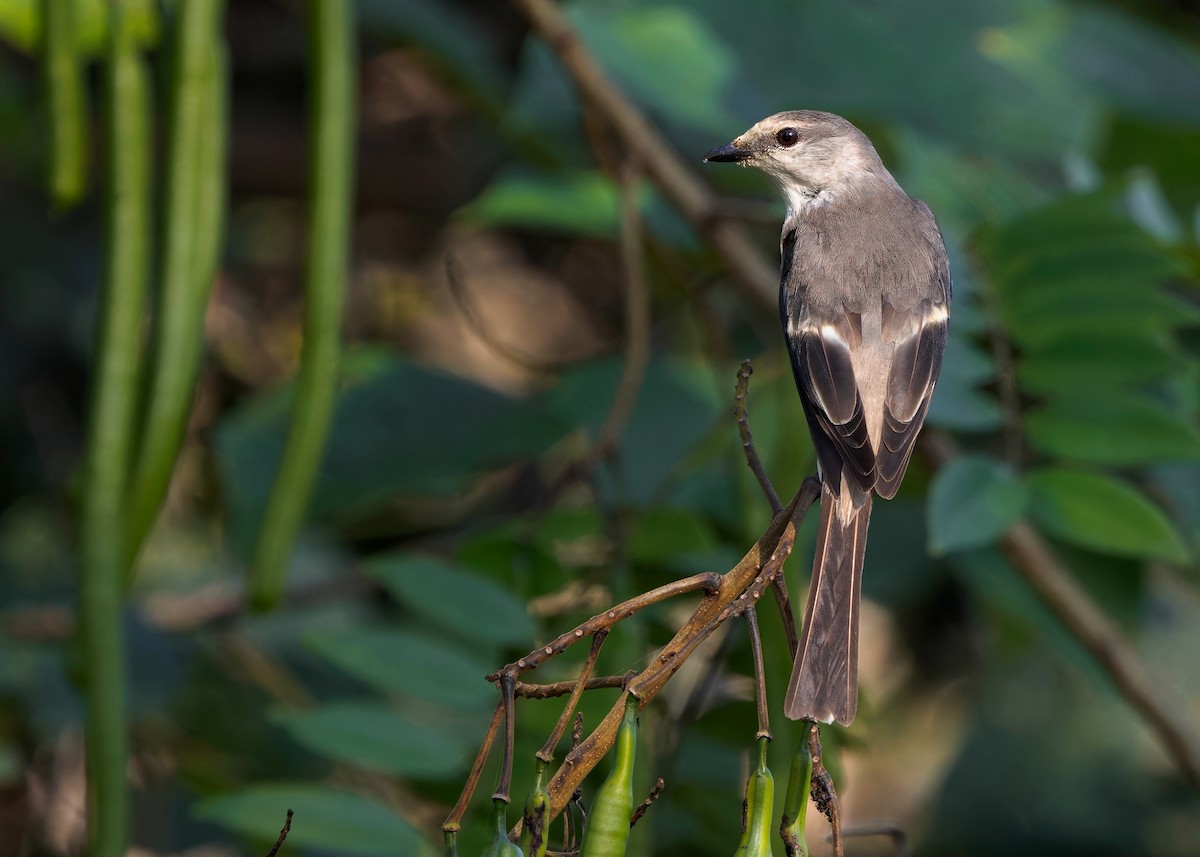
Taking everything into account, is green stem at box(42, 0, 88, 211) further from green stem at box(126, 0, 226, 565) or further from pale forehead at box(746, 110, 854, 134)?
pale forehead at box(746, 110, 854, 134)

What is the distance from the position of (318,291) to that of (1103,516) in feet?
4.11

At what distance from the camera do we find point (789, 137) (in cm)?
207

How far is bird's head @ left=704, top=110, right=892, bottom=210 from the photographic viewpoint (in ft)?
6.77

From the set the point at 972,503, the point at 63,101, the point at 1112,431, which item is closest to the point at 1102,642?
the point at 1112,431

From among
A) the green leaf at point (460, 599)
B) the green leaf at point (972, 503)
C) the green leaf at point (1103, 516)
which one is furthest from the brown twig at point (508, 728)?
the green leaf at point (1103, 516)

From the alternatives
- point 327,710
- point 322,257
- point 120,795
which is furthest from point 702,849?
point 322,257

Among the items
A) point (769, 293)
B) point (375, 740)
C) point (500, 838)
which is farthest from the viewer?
point (769, 293)

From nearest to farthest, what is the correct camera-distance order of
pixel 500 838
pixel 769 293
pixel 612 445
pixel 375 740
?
1. pixel 500 838
2. pixel 375 740
3. pixel 612 445
4. pixel 769 293

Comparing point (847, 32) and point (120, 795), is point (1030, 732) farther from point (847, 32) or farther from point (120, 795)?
point (120, 795)

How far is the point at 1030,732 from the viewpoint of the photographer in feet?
13.5

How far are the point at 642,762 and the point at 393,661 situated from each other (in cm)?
49

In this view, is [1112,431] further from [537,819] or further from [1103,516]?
[537,819]

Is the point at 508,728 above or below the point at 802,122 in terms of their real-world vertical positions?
below

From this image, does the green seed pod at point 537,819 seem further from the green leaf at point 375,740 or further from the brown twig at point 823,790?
the green leaf at point 375,740
